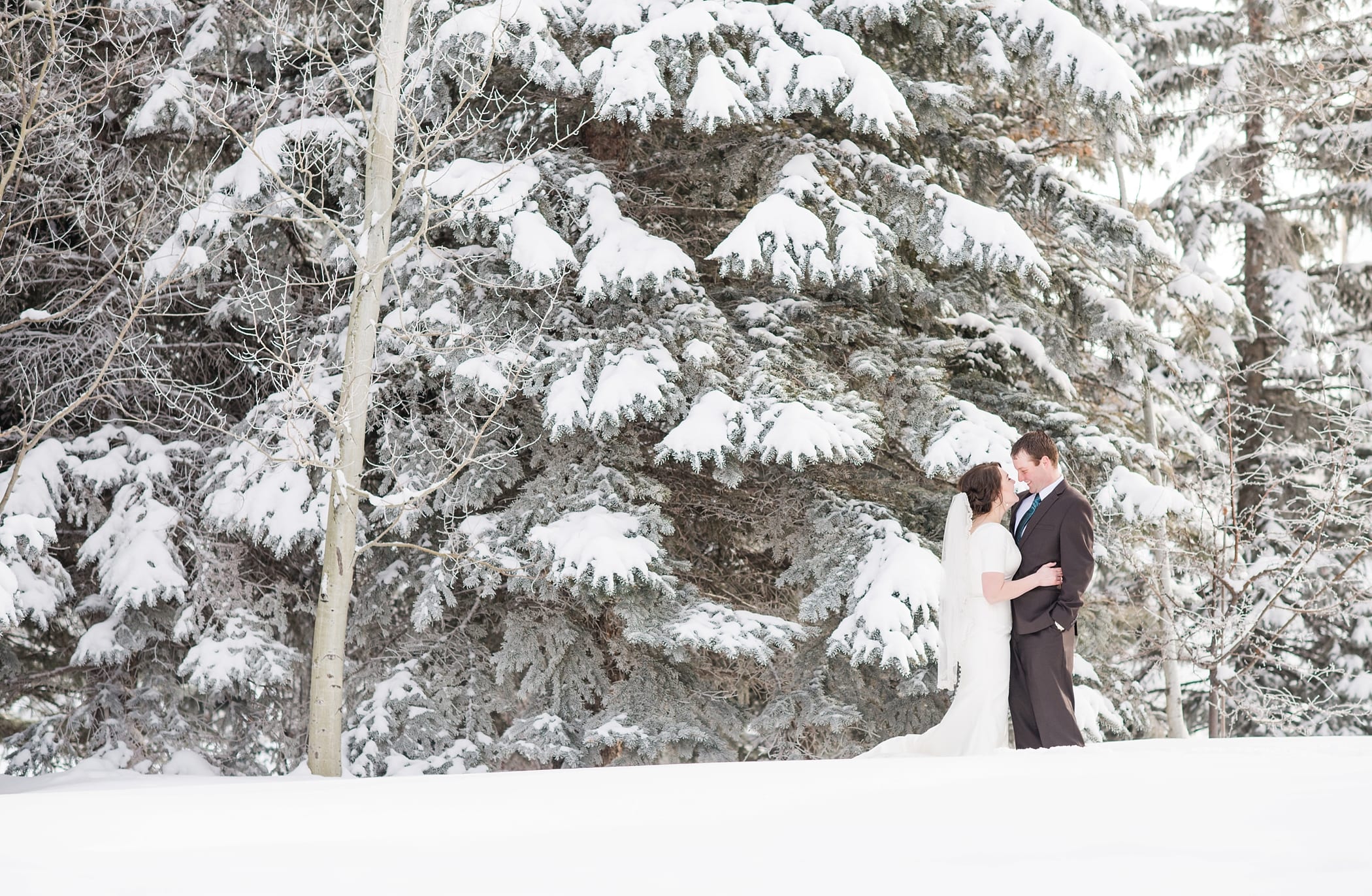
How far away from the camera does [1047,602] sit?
506 centimetres

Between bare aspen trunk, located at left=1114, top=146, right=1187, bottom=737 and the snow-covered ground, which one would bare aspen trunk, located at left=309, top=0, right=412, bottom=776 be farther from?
bare aspen trunk, located at left=1114, top=146, right=1187, bottom=737

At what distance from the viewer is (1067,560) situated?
16.3 feet

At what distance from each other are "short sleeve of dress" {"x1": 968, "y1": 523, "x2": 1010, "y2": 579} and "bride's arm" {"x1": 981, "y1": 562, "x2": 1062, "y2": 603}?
0.09ft

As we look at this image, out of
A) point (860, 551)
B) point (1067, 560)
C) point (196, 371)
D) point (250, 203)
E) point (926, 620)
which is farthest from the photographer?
point (196, 371)

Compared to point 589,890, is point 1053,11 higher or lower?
higher

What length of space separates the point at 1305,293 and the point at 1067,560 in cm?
1057

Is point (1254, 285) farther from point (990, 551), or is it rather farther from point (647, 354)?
point (990, 551)

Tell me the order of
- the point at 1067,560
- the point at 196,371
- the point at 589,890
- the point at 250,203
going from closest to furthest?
the point at 589,890, the point at 1067,560, the point at 250,203, the point at 196,371

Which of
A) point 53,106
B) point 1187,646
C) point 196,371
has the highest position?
point 53,106

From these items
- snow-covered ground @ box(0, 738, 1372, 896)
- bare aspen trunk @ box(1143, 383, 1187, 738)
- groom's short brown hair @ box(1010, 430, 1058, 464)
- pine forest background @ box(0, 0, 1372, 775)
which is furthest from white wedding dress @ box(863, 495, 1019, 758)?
bare aspen trunk @ box(1143, 383, 1187, 738)

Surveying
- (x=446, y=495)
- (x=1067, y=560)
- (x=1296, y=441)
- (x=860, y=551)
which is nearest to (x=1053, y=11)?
(x=860, y=551)

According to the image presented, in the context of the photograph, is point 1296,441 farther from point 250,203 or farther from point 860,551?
point 250,203

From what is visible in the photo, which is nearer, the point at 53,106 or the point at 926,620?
the point at 926,620

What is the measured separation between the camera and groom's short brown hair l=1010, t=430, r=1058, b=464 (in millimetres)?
5121
